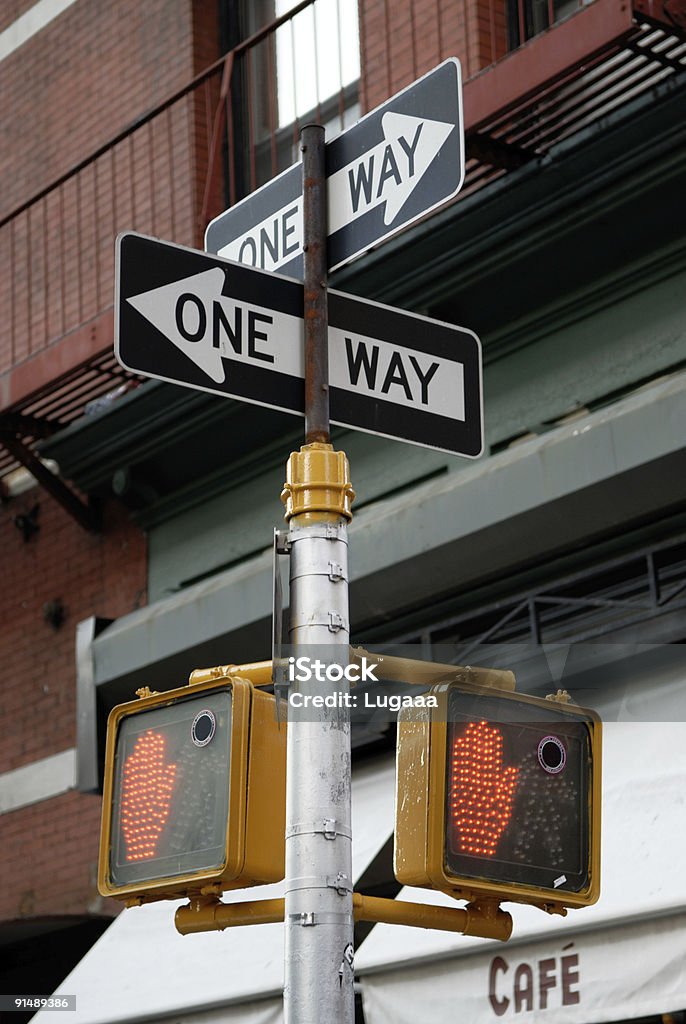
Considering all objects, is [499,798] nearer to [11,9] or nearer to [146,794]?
[146,794]

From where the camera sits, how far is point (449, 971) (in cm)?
788

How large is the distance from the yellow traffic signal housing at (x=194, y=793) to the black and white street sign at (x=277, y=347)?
33.0 inches

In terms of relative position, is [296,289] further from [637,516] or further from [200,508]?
[200,508]

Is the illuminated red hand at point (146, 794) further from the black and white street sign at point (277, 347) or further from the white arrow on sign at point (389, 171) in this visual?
the white arrow on sign at point (389, 171)

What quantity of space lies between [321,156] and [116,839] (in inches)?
82.4

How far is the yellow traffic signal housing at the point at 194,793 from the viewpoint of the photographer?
4.41m

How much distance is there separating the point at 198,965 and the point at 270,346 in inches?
212

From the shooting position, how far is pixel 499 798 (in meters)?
4.55

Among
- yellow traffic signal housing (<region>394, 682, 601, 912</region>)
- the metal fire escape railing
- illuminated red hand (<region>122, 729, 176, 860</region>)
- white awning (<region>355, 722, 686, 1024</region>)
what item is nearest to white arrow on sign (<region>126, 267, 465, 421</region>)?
yellow traffic signal housing (<region>394, 682, 601, 912</region>)

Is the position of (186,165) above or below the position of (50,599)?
above

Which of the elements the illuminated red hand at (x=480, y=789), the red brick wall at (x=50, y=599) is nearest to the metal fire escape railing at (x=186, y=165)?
the red brick wall at (x=50, y=599)

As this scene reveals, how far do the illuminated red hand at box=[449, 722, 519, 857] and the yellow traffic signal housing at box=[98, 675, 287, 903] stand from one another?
0.46 metres

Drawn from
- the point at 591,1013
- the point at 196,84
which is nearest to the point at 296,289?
the point at 591,1013

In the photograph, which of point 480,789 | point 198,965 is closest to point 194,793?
point 480,789
